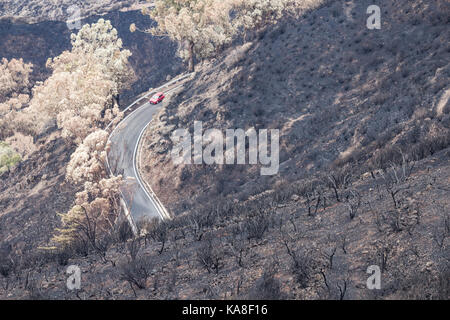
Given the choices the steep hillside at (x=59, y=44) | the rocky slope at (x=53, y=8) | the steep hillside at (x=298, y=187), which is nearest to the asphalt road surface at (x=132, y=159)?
the steep hillside at (x=298, y=187)

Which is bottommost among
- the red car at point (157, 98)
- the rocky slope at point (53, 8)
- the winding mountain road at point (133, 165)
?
the winding mountain road at point (133, 165)

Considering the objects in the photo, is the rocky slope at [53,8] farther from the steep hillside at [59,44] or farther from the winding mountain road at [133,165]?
the winding mountain road at [133,165]

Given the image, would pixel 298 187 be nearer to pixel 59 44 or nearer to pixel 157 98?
pixel 157 98

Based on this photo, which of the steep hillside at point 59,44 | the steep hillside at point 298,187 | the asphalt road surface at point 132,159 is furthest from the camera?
the steep hillside at point 59,44

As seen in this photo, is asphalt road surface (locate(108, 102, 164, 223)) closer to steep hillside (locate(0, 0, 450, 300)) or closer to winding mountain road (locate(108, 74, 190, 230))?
Answer: winding mountain road (locate(108, 74, 190, 230))

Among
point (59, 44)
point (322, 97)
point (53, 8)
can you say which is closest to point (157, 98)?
point (322, 97)

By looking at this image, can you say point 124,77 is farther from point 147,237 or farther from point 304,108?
point 147,237
